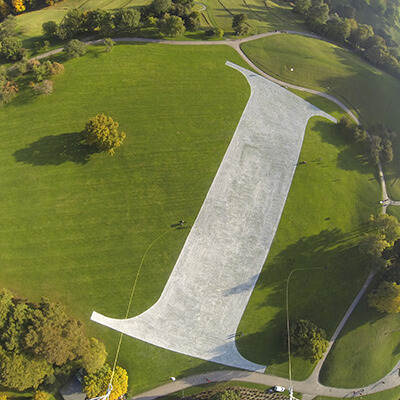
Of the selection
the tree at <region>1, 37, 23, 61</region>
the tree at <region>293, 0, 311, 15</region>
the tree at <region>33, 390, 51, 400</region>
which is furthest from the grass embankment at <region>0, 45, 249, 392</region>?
the tree at <region>293, 0, 311, 15</region>

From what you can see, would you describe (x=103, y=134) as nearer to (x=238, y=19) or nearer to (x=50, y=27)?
(x=50, y=27)

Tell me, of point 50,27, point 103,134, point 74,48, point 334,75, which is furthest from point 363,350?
point 50,27

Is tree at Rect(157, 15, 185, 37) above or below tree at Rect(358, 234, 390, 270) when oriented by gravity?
above

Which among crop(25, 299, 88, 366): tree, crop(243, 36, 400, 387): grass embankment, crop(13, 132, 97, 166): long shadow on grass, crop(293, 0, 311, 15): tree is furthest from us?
crop(293, 0, 311, 15): tree

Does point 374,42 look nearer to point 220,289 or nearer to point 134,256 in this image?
point 220,289

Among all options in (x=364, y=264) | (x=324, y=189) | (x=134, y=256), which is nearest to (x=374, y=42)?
(x=324, y=189)

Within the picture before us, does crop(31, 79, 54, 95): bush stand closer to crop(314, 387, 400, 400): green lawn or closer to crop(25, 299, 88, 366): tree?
crop(25, 299, 88, 366): tree
